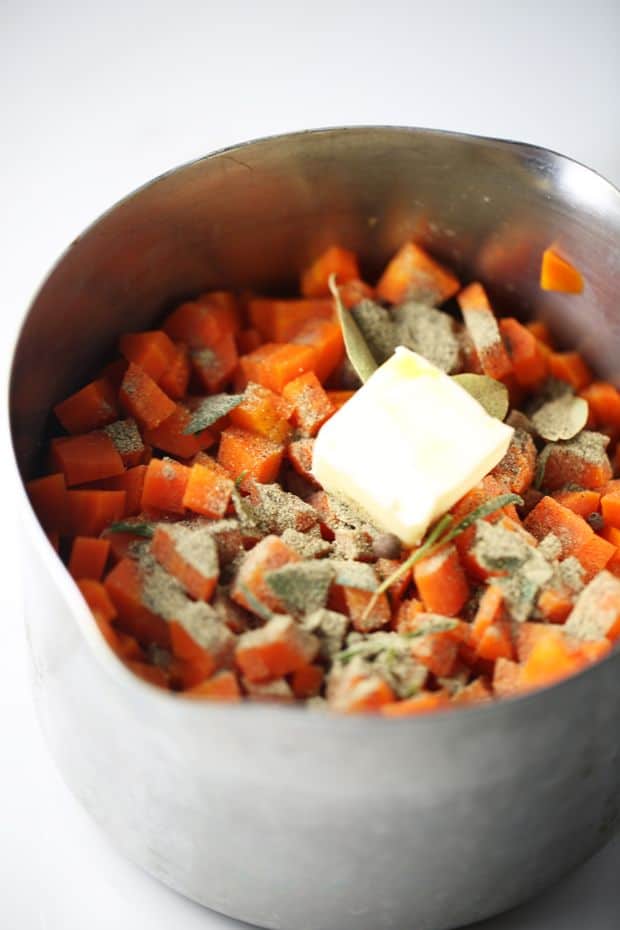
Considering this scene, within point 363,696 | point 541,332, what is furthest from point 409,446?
point 541,332

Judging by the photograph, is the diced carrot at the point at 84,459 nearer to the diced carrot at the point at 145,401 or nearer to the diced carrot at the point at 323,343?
the diced carrot at the point at 145,401

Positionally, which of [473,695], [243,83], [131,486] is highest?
[243,83]

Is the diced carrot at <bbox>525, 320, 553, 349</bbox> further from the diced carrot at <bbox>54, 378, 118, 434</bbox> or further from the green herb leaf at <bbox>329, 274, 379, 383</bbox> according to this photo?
the diced carrot at <bbox>54, 378, 118, 434</bbox>

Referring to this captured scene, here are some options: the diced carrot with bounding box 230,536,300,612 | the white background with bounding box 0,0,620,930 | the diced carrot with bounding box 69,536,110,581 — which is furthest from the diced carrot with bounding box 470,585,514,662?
the white background with bounding box 0,0,620,930

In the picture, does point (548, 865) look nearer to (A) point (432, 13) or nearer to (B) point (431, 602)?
(B) point (431, 602)

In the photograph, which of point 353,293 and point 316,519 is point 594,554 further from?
point 353,293

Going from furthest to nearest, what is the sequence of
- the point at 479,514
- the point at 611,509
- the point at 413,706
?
the point at 611,509
the point at 479,514
the point at 413,706
